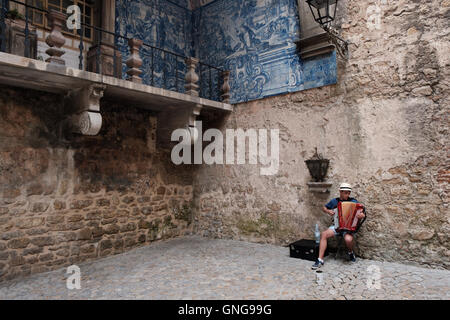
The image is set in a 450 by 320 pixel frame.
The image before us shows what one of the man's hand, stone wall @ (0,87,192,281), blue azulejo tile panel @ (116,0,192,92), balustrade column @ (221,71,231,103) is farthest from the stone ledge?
the man's hand

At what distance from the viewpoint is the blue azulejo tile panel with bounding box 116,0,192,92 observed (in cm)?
598

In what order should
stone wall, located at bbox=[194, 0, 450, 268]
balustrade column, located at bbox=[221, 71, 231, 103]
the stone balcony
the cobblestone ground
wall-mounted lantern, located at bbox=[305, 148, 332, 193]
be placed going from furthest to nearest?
balustrade column, located at bbox=[221, 71, 231, 103]
wall-mounted lantern, located at bbox=[305, 148, 332, 193]
stone wall, located at bbox=[194, 0, 450, 268]
the stone balcony
the cobblestone ground

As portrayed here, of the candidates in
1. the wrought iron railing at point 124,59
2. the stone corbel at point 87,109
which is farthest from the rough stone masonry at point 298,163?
the wrought iron railing at point 124,59

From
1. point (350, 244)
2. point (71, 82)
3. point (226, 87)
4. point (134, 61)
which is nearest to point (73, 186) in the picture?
point (71, 82)

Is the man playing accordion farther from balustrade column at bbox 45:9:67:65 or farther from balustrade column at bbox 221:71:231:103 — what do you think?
balustrade column at bbox 45:9:67:65

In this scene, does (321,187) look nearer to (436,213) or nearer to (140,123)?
(436,213)

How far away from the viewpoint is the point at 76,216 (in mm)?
5023

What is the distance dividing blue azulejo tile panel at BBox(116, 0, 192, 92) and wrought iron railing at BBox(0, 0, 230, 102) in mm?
19

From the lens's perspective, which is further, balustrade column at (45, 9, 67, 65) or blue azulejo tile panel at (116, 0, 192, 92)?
blue azulejo tile panel at (116, 0, 192, 92)

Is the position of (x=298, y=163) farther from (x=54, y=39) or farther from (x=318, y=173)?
(x=54, y=39)

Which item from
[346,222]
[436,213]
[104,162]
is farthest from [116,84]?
[436,213]

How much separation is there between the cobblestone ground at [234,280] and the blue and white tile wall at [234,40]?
2809mm

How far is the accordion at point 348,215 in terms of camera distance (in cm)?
438

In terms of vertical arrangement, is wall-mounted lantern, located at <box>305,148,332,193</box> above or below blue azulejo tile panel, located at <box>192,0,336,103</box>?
below
